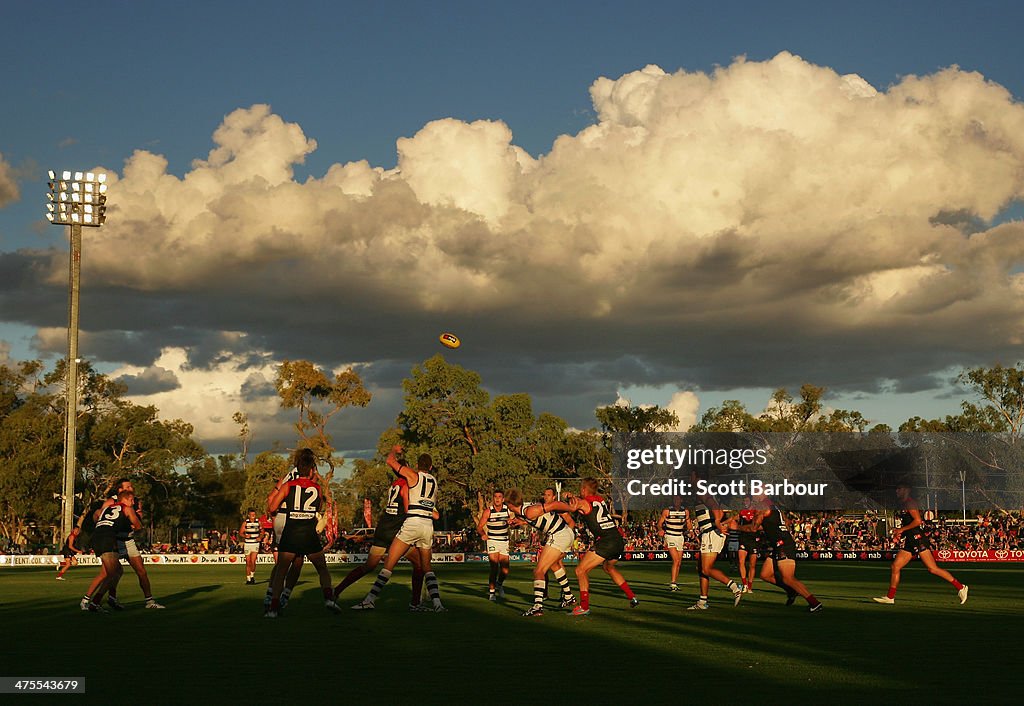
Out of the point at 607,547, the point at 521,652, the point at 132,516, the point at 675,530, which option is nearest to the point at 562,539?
the point at 607,547

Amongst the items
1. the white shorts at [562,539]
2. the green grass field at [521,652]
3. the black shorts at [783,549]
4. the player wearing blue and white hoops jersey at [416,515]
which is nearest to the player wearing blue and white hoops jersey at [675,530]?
the green grass field at [521,652]

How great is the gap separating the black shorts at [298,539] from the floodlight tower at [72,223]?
38213 millimetres

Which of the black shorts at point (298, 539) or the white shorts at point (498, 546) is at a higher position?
the black shorts at point (298, 539)

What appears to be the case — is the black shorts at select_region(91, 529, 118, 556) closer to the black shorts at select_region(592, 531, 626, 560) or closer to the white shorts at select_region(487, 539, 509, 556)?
the white shorts at select_region(487, 539, 509, 556)

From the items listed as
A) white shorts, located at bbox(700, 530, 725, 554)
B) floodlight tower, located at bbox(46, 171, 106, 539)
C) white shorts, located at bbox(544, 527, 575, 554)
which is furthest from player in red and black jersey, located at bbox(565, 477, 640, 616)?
floodlight tower, located at bbox(46, 171, 106, 539)

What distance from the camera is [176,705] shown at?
870cm

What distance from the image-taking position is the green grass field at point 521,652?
9.50 metres

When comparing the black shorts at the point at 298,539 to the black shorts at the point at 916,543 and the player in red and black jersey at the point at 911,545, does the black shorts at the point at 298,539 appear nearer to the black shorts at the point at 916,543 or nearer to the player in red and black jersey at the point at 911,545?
the player in red and black jersey at the point at 911,545

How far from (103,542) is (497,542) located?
755cm

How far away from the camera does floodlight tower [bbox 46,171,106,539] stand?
169 ft

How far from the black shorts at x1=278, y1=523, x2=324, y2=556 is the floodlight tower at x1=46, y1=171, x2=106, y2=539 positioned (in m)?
38.2

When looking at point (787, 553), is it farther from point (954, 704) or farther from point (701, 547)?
point (954, 704)

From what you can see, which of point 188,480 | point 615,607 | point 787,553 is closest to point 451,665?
point 615,607

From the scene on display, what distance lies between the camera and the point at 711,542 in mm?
21203
